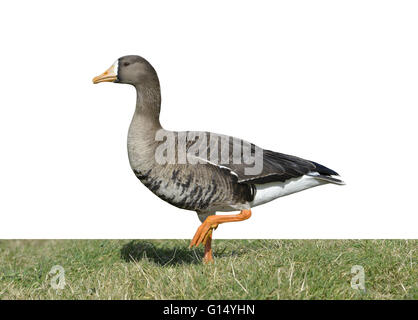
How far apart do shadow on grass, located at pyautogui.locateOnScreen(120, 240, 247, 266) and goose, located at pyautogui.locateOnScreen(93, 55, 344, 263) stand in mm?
778

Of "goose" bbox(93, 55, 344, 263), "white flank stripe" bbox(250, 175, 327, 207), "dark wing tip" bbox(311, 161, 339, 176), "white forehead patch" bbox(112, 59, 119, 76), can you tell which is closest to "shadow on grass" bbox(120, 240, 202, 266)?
"goose" bbox(93, 55, 344, 263)

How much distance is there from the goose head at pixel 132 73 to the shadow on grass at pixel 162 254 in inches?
90.6

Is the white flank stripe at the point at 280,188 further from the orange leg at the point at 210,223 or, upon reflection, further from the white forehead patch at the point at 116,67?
the white forehead patch at the point at 116,67

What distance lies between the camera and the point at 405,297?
16.7 feet

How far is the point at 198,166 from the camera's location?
5887 mm

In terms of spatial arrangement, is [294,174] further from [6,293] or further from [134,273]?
[6,293]

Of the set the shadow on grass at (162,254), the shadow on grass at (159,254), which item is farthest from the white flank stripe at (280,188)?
the shadow on grass at (159,254)

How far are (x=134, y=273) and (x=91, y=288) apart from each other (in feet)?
1.66

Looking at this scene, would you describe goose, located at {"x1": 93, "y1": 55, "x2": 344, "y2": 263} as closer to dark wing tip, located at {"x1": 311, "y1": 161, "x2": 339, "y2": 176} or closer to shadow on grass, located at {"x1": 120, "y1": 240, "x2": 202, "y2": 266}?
dark wing tip, located at {"x1": 311, "y1": 161, "x2": 339, "y2": 176}

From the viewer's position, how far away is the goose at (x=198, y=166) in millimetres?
5867

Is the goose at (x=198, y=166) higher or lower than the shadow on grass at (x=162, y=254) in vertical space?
higher

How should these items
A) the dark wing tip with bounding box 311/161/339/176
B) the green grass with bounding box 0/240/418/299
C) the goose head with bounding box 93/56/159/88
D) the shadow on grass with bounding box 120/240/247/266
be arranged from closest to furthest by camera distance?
the green grass with bounding box 0/240/418/299 < the goose head with bounding box 93/56/159/88 < the dark wing tip with bounding box 311/161/339/176 < the shadow on grass with bounding box 120/240/247/266

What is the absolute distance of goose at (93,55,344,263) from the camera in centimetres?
587
